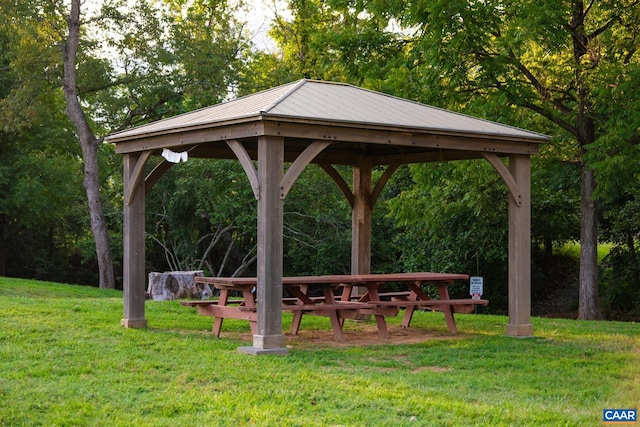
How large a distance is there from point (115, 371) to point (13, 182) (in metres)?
17.4

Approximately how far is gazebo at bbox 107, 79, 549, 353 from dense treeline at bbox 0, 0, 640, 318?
9.22ft

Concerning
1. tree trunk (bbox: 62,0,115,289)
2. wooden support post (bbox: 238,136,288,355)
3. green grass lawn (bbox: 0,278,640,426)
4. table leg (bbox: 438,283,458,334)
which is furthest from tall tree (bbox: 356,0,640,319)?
tree trunk (bbox: 62,0,115,289)

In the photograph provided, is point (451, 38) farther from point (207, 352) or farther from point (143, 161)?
point (207, 352)

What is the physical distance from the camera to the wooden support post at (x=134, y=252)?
37.4 feet

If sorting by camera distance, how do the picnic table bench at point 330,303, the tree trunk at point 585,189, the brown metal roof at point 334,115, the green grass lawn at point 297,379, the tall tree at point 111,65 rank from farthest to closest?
the tall tree at point 111,65 → the tree trunk at point 585,189 → the picnic table bench at point 330,303 → the brown metal roof at point 334,115 → the green grass lawn at point 297,379

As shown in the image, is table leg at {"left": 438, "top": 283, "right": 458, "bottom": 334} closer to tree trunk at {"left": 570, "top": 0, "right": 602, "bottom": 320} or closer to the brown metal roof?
the brown metal roof

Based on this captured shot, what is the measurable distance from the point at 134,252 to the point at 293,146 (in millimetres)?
2996

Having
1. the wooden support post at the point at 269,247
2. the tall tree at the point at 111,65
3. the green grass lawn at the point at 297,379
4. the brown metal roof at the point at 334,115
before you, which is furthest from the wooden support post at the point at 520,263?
the tall tree at the point at 111,65

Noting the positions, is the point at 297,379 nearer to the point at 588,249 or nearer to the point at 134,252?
the point at 134,252

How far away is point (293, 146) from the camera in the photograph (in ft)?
42.8

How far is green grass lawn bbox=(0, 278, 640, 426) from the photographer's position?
A: 21.0 feet

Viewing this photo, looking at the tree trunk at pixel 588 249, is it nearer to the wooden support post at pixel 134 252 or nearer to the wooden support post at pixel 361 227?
the wooden support post at pixel 361 227

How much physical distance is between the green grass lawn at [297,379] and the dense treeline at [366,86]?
195 inches

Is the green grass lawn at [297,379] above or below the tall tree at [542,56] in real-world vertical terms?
below
